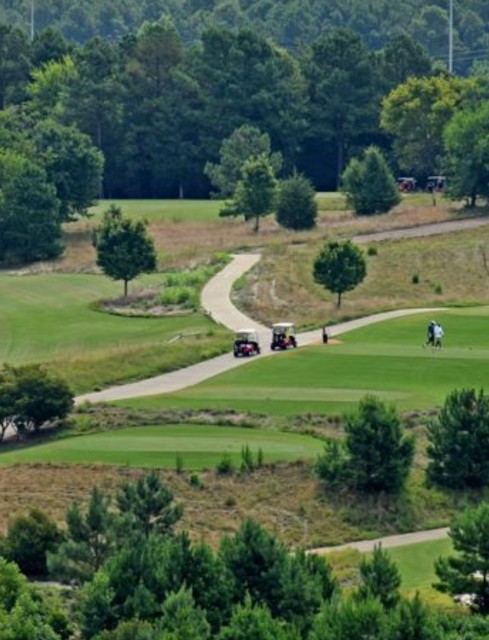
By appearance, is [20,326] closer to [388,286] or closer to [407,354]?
[388,286]

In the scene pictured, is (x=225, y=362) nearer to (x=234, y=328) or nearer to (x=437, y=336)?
(x=437, y=336)

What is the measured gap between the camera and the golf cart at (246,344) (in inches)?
3912

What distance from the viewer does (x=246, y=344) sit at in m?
99.7

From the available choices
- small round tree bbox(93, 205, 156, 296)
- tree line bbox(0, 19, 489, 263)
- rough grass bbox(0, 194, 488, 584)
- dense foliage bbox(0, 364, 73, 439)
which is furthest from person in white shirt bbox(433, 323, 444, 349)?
tree line bbox(0, 19, 489, 263)

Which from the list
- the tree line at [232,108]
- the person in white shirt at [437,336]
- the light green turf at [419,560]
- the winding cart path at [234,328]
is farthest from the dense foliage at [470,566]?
the tree line at [232,108]

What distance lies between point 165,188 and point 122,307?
2533 inches

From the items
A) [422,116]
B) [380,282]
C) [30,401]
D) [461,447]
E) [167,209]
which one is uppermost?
[422,116]

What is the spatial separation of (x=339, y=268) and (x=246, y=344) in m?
12.0

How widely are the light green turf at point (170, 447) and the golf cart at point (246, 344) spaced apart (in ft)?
48.8

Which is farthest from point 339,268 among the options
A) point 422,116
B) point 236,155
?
point 236,155

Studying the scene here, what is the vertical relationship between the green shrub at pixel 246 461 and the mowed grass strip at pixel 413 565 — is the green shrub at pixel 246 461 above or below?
above

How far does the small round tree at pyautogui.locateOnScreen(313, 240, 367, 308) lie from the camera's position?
362 feet

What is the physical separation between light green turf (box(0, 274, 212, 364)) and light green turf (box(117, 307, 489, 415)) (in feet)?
32.6

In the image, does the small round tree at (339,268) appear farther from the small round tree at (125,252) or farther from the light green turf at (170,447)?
the light green turf at (170,447)
